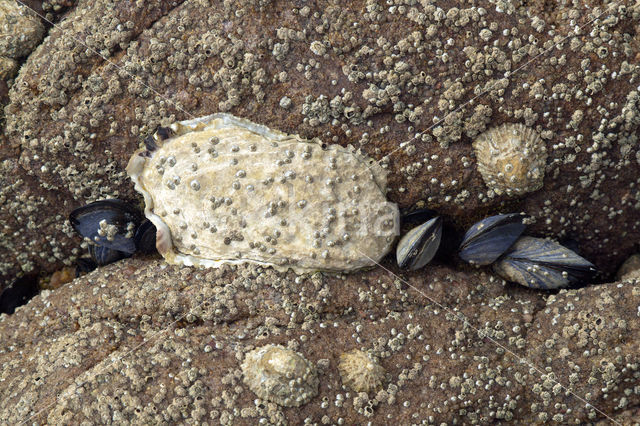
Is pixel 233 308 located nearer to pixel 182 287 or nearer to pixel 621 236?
pixel 182 287

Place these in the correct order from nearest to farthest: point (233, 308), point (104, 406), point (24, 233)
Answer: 1. point (104, 406)
2. point (233, 308)
3. point (24, 233)

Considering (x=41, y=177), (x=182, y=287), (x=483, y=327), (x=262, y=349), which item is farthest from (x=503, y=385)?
(x=41, y=177)

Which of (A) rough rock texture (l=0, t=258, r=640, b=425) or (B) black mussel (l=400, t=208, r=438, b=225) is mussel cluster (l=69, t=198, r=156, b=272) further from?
(B) black mussel (l=400, t=208, r=438, b=225)

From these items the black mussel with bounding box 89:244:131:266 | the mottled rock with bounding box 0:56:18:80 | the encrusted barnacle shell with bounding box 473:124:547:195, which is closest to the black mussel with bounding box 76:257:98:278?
the black mussel with bounding box 89:244:131:266

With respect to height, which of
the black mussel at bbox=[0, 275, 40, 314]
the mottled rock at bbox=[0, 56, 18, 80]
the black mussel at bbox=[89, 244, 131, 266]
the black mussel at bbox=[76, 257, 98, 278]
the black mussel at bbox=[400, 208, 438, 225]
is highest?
the mottled rock at bbox=[0, 56, 18, 80]

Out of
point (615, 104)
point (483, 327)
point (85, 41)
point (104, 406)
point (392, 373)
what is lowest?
point (104, 406)

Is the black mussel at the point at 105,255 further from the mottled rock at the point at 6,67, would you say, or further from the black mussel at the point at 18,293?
the mottled rock at the point at 6,67

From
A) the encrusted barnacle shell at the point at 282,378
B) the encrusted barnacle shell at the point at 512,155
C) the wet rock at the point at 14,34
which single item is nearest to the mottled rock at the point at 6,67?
the wet rock at the point at 14,34
